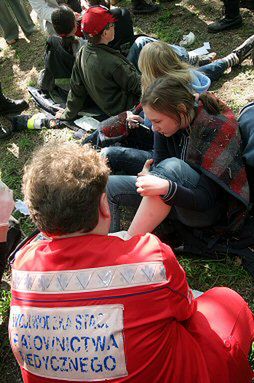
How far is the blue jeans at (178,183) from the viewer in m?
2.45

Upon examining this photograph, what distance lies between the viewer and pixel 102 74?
395cm

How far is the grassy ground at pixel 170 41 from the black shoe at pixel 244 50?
0.32ft

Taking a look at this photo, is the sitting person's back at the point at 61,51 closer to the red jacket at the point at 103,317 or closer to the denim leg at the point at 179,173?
the denim leg at the point at 179,173

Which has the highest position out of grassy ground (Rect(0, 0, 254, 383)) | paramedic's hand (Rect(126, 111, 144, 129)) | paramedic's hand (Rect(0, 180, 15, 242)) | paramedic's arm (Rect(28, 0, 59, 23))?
paramedic's arm (Rect(28, 0, 59, 23))

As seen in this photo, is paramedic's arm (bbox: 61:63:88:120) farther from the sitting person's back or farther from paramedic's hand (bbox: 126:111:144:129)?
paramedic's hand (bbox: 126:111:144:129)

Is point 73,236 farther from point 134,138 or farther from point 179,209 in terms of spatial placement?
point 134,138

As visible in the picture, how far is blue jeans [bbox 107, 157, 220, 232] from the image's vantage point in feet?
8.03

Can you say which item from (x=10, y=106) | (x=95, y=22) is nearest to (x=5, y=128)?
(x=10, y=106)

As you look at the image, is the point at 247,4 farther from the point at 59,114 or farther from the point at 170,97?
the point at 170,97

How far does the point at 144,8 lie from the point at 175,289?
18.3 ft

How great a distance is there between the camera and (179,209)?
2.65 meters

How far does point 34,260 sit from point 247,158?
155 cm

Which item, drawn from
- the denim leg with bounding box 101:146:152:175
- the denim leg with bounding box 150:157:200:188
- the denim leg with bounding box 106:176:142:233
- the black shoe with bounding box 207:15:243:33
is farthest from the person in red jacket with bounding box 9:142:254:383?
the black shoe with bounding box 207:15:243:33

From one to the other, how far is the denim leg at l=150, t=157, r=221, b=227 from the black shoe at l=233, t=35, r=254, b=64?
248 centimetres
